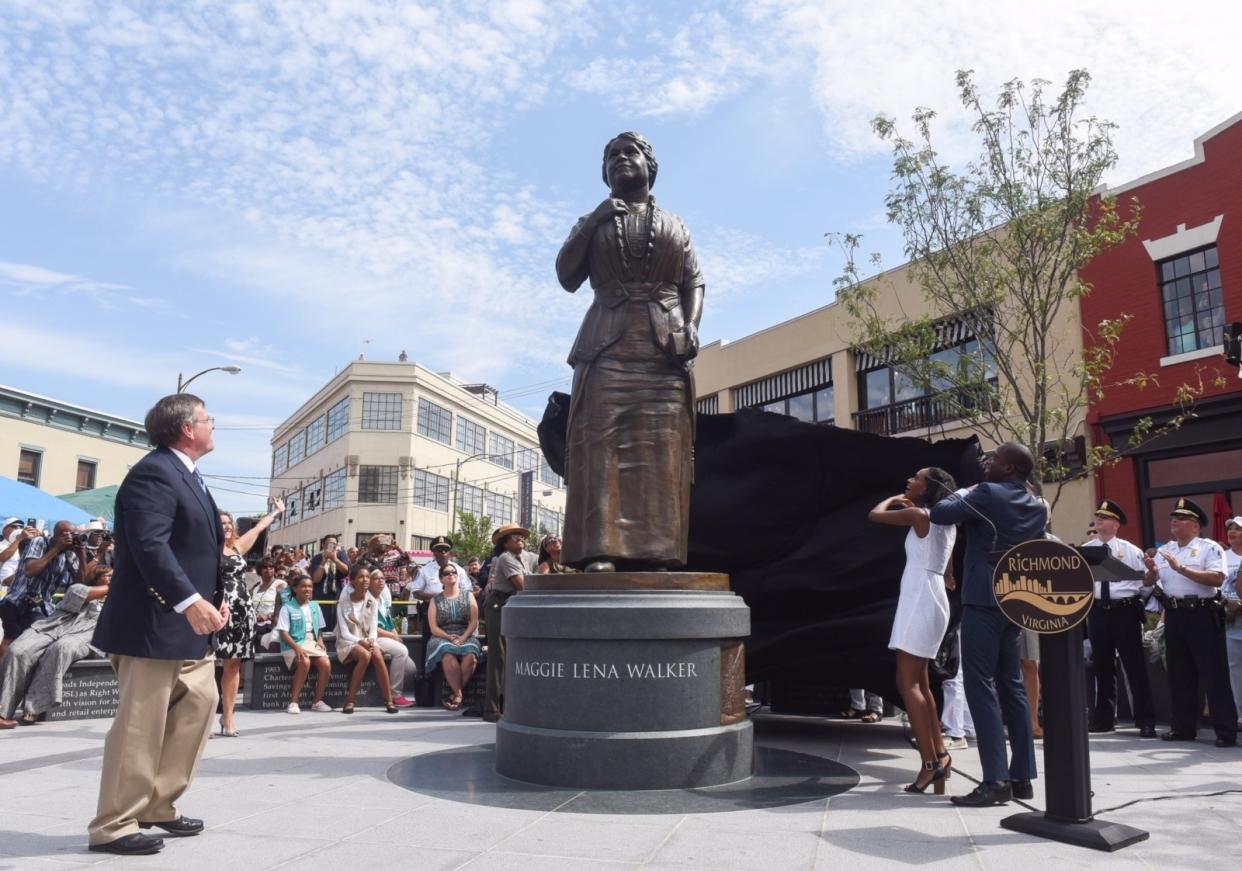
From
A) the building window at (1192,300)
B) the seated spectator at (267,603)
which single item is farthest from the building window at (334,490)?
the building window at (1192,300)

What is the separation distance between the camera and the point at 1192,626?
332 inches

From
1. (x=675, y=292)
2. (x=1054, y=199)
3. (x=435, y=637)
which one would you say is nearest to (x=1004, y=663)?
(x=675, y=292)

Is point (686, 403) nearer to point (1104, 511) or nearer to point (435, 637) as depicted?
point (1104, 511)

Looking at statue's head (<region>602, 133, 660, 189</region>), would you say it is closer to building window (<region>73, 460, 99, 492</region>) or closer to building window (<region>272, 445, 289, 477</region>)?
building window (<region>73, 460, 99, 492</region>)

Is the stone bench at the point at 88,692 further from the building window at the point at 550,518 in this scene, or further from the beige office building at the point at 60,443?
the building window at the point at 550,518

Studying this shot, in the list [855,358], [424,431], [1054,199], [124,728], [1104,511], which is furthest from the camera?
[424,431]

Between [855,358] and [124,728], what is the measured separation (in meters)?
22.5

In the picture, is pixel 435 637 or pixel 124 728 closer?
pixel 124 728

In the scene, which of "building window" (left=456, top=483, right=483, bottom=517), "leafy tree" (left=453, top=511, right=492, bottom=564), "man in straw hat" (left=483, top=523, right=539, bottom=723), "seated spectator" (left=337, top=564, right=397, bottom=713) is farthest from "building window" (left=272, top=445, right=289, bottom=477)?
"man in straw hat" (left=483, top=523, right=539, bottom=723)

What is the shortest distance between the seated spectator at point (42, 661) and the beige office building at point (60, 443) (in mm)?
33099

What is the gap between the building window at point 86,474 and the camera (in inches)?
1639

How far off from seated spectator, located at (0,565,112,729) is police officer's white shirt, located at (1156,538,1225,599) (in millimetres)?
9800

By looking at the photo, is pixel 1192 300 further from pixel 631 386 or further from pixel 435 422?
pixel 435 422

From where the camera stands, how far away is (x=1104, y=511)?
9.04m
